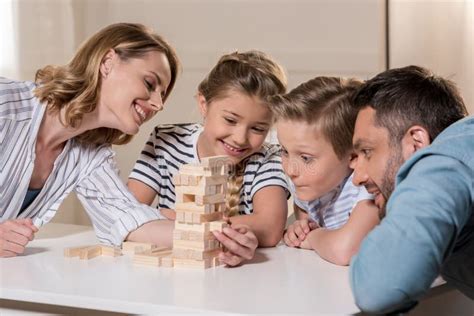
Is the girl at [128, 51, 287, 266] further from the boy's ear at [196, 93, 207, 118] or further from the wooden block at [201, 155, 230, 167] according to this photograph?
the wooden block at [201, 155, 230, 167]

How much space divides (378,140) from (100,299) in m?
0.48

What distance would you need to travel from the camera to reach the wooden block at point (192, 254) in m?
1.45

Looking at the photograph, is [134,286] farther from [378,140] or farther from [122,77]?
[122,77]

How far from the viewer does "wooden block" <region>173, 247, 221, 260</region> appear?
4.77ft

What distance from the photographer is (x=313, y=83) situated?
5.66ft

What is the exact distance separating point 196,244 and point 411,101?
0.44 m

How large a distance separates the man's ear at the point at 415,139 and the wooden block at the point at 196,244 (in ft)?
1.26

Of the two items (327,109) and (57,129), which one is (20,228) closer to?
(57,129)

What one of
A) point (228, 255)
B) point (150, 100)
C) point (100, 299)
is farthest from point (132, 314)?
point (150, 100)

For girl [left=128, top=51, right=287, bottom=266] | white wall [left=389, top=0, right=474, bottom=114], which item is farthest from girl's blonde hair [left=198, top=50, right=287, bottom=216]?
white wall [left=389, top=0, right=474, bottom=114]

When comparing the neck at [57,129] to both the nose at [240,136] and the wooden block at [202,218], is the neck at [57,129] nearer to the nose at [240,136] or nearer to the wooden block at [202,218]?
the nose at [240,136]

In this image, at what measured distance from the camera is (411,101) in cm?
132

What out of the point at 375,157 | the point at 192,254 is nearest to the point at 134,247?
the point at 192,254

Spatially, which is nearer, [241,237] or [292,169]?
[241,237]
